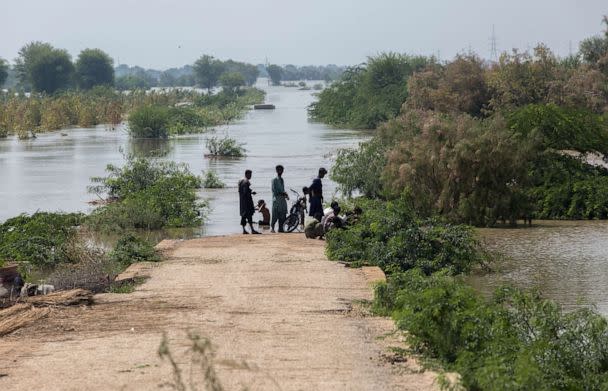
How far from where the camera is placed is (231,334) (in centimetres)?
1131

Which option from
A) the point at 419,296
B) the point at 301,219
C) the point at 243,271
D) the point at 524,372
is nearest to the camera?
the point at 524,372

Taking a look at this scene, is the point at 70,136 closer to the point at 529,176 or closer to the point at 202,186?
the point at 202,186

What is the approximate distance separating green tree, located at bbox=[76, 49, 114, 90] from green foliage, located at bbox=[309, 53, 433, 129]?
212 ft

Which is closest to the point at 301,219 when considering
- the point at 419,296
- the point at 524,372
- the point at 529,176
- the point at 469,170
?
the point at 469,170

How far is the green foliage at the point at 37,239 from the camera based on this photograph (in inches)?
739

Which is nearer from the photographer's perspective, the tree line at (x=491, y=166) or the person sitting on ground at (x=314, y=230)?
the person sitting on ground at (x=314, y=230)

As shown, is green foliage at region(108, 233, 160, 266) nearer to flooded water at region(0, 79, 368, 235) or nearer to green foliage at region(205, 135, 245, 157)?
flooded water at region(0, 79, 368, 235)

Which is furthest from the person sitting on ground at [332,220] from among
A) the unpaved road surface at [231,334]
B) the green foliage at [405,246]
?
the unpaved road surface at [231,334]

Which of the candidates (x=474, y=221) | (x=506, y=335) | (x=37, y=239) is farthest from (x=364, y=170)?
(x=506, y=335)

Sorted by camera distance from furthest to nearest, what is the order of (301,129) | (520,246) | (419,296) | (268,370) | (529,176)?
(301,129) < (529,176) < (520,246) < (419,296) < (268,370)

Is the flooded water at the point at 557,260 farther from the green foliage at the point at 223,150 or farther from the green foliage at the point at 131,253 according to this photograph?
the green foliage at the point at 223,150

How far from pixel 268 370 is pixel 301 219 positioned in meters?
12.8

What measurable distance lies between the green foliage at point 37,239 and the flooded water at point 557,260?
7.00 metres

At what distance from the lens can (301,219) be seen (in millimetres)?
22281
